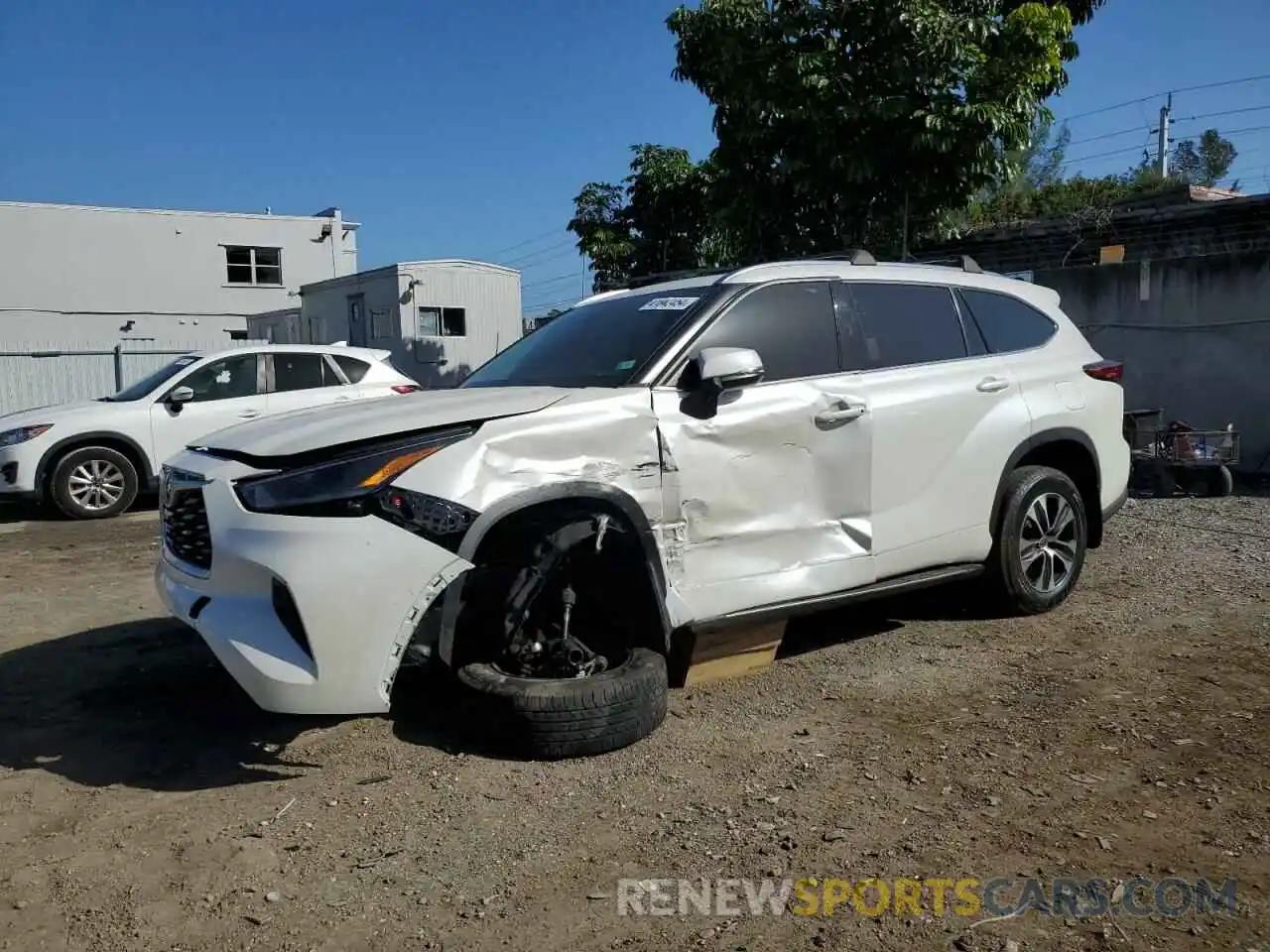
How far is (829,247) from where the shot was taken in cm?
1197

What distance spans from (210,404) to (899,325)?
7777mm

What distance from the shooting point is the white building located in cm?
1980

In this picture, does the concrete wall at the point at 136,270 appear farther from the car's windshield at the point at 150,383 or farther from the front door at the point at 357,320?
the car's windshield at the point at 150,383

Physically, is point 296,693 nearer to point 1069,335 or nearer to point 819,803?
point 819,803

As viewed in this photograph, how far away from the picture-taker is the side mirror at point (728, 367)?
3.93 meters

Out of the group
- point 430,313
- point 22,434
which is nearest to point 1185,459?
point 22,434

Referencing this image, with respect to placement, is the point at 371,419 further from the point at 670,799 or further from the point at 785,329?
the point at 785,329

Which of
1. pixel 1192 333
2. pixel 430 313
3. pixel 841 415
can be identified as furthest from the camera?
pixel 430 313

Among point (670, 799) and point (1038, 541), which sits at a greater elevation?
point (1038, 541)

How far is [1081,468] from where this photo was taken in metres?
5.68

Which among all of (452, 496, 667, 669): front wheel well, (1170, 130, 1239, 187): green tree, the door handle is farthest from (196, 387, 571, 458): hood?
(1170, 130, 1239, 187): green tree

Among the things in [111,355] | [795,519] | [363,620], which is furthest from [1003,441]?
[111,355]

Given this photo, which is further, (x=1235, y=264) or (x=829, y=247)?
(x=829, y=247)

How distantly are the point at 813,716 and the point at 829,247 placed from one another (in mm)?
8693
